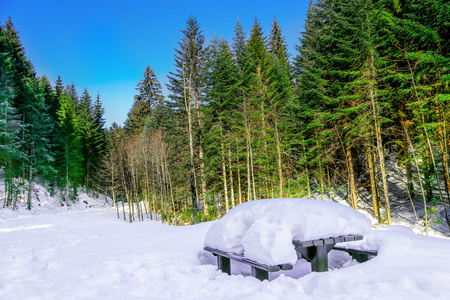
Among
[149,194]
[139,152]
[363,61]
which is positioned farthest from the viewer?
[149,194]

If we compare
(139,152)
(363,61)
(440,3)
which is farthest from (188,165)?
(440,3)

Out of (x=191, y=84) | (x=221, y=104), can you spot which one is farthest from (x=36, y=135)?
(x=221, y=104)

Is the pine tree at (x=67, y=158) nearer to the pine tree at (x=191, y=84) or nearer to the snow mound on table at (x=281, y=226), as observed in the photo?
the pine tree at (x=191, y=84)

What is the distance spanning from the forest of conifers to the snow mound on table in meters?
8.26

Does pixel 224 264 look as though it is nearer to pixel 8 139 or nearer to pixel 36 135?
pixel 8 139

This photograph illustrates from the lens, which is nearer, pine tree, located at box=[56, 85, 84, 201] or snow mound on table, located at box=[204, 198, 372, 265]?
snow mound on table, located at box=[204, 198, 372, 265]

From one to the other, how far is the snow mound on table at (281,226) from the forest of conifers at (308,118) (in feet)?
27.1

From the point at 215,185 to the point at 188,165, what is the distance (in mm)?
2690

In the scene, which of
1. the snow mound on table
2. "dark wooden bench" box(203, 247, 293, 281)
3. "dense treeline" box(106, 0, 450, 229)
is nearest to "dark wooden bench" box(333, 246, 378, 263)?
the snow mound on table

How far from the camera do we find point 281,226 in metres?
3.65

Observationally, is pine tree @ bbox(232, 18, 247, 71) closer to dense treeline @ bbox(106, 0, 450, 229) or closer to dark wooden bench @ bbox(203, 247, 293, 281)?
Result: dense treeline @ bbox(106, 0, 450, 229)

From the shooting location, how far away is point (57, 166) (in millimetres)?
32688

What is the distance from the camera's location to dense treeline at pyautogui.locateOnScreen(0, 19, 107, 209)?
21656 mm

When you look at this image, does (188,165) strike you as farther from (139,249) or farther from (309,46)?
(309,46)
